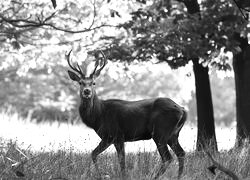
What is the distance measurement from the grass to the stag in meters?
0.48

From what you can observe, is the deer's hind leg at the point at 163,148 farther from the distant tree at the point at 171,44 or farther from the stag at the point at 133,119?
the distant tree at the point at 171,44

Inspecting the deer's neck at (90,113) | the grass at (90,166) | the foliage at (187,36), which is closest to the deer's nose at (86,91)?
the deer's neck at (90,113)

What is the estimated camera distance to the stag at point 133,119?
9297mm

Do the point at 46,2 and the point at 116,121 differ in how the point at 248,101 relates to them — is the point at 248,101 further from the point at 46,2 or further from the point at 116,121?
the point at 46,2

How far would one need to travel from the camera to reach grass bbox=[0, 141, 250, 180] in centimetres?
688

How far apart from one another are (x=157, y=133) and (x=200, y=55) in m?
2.04

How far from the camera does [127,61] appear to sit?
11.9 metres

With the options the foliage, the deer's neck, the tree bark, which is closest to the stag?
the deer's neck

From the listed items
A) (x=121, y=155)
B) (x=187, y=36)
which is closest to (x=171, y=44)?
(x=187, y=36)

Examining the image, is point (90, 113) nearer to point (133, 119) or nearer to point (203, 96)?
point (133, 119)

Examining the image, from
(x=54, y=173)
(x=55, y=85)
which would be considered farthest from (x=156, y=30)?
(x=55, y=85)

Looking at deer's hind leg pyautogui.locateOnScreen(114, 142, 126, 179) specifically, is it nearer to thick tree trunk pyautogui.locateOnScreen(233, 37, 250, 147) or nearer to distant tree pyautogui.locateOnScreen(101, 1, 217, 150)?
distant tree pyautogui.locateOnScreen(101, 1, 217, 150)

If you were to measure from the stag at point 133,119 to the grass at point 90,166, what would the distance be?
476mm

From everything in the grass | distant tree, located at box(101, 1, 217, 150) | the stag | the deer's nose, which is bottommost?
the grass
